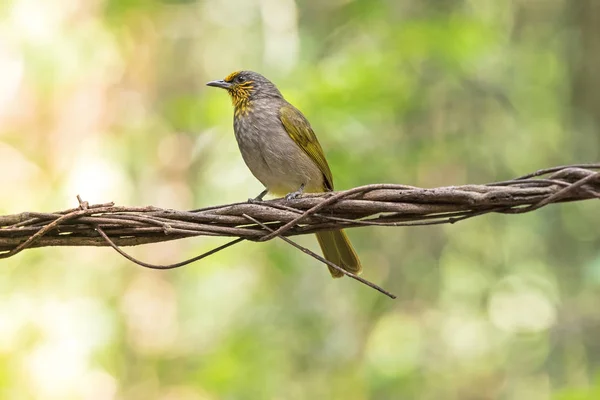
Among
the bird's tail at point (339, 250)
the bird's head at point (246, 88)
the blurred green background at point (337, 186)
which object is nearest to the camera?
the bird's tail at point (339, 250)

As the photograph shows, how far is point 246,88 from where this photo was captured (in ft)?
15.1

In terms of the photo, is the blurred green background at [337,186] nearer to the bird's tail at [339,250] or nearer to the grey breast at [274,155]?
the grey breast at [274,155]

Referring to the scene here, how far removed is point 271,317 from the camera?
22.5ft

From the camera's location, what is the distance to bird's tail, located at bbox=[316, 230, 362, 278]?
3.44 meters

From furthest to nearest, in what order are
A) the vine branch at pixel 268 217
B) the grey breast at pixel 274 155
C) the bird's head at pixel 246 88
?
the bird's head at pixel 246 88, the grey breast at pixel 274 155, the vine branch at pixel 268 217

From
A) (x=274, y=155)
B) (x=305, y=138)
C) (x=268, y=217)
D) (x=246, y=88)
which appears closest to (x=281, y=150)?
(x=274, y=155)

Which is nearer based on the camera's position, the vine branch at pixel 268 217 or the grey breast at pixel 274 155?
the vine branch at pixel 268 217

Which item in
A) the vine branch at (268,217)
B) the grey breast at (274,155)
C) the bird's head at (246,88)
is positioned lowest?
the vine branch at (268,217)

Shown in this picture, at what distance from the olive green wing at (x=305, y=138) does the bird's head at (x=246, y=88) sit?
36cm

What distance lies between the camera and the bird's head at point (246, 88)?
450 centimetres

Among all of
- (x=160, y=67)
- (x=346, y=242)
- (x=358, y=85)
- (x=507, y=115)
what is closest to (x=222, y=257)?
(x=358, y=85)

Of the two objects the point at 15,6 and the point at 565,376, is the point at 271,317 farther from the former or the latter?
the point at 15,6

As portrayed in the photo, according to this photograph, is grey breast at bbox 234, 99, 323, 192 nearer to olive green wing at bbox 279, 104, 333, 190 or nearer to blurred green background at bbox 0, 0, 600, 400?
olive green wing at bbox 279, 104, 333, 190

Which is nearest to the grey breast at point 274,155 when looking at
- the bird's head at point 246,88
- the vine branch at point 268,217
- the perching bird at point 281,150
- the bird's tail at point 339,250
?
the perching bird at point 281,150
